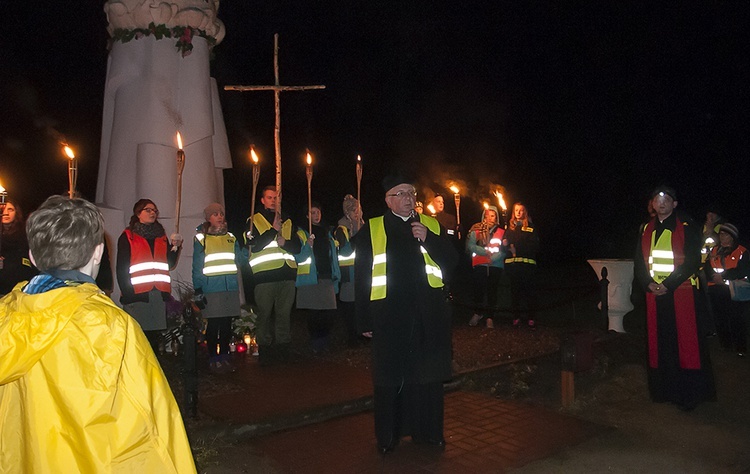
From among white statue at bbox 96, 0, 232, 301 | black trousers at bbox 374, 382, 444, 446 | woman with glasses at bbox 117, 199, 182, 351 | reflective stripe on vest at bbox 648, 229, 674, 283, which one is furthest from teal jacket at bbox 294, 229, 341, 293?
reflective stripe on vest at bbox 648, 229, 674, 283

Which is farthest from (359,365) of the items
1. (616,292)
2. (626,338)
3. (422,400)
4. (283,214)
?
(616,292)

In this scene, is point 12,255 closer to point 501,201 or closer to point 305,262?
point 305,262

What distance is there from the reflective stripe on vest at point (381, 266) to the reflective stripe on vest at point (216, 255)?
274 centimetres

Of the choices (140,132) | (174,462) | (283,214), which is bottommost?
(174,462)

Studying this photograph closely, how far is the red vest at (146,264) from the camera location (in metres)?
6.57

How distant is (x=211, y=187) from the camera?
9211 millimetres

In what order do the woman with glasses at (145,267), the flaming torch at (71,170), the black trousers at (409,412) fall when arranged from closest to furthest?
the flaming torch at (71,170)
the black trousers at (409,412)
the woman with glasses at (145,267)

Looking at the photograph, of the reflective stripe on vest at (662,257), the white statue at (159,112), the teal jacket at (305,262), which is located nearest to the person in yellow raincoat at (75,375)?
the reflective stripe on vest at (662,257)

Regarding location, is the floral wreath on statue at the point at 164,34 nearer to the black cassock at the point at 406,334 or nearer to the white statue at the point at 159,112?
the white statue at the point at 159,112

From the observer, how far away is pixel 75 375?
2141 millimetres

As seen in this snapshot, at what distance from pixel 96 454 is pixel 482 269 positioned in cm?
936

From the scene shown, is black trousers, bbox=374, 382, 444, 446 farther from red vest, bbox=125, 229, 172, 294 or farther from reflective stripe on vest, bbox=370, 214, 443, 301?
red vest, bbox=125, 229, 172, 294

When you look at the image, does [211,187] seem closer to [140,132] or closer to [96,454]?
[140,132]

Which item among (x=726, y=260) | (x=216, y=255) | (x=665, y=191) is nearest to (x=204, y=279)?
(x=216, y=255)
